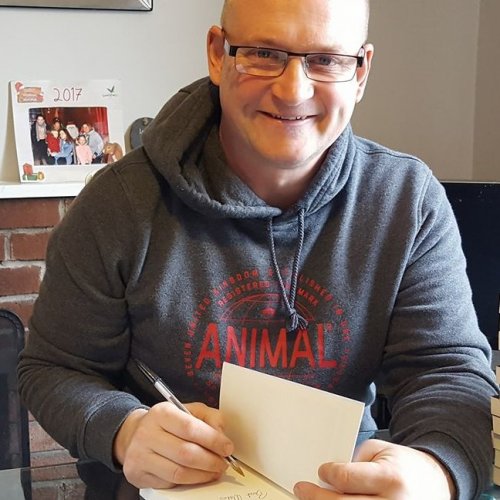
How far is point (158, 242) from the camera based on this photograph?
111cm

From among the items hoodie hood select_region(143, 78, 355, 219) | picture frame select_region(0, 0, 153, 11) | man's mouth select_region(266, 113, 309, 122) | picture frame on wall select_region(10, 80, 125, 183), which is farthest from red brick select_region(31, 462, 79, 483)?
picture frame select_region(0, 0, 153, 11)

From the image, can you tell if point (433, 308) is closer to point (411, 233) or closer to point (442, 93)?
point (411, 233)

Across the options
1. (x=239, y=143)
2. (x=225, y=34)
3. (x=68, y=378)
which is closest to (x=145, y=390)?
(x=68, y=378)

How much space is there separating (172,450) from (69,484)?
21cm

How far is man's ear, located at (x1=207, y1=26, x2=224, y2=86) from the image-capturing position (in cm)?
112

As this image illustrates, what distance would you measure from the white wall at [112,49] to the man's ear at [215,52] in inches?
36.3

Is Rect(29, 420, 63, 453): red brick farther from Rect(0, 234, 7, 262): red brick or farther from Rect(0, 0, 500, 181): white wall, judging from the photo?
Rect(0, 0, 500, 181): white wall

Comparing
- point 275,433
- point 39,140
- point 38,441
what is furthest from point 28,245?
point 275,433

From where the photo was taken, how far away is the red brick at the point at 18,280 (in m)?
1.97

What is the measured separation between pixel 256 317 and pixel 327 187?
214 mm

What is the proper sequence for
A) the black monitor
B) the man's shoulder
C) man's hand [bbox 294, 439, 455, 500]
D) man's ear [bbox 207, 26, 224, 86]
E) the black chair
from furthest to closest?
the black monitor, the black chair, the man's shoulder, man's ear [bbox 207, 26, 224, 86], man's hand [bbox 294, 439, 455, 500]

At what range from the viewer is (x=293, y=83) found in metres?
1.02

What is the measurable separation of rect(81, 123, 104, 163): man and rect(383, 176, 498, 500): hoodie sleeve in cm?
102

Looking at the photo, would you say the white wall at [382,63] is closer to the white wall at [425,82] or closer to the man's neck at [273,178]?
the white wall at [425,82]
